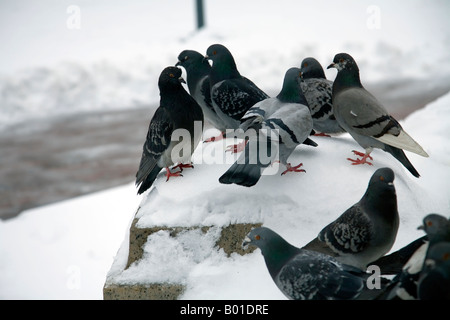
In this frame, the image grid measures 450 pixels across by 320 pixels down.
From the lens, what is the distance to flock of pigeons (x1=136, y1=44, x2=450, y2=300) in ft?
8.56

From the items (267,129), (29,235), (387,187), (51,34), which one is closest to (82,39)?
(51,34)

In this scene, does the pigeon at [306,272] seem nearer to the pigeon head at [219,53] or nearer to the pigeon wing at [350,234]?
the pigeon wing at [350,234]

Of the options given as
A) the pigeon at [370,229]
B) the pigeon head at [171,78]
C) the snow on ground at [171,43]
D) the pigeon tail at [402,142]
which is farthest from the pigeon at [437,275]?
the snow on ground at [171,43]

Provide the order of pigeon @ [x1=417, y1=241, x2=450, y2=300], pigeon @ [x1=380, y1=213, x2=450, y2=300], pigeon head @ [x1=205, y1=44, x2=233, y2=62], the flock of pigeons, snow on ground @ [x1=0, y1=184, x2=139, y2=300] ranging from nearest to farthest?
pigeon @ [x1=417, y1=241, x2=450, y2=300]
pigeon @ [x1=380, y1=213, x2=450, y2=300]
the flock of pigeons
pigeon head @ [x1=205, y1=44, x2=233, y2=62]
snow on ground @ [x1=0, y1=184, x2=139, y2=300]

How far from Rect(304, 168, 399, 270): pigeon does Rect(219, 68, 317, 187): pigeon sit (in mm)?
585

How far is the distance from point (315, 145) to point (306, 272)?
4.77 feet

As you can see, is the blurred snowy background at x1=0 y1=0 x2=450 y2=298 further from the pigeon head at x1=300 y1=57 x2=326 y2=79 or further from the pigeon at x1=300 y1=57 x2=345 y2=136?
the pigeon head at x1=300 y1=57 x2=326 y2=79

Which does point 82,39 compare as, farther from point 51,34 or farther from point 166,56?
point 166,56

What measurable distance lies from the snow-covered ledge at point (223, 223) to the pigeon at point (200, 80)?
0.77 m

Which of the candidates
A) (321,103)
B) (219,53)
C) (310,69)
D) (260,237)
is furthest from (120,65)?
(260,237)

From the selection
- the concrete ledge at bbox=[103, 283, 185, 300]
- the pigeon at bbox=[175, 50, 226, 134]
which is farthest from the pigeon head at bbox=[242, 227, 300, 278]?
the pigeon at bbox=[175, 50, 226, 134]

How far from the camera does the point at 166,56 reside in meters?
10.4

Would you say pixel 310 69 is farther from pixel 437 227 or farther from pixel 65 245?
pixel 65 245
